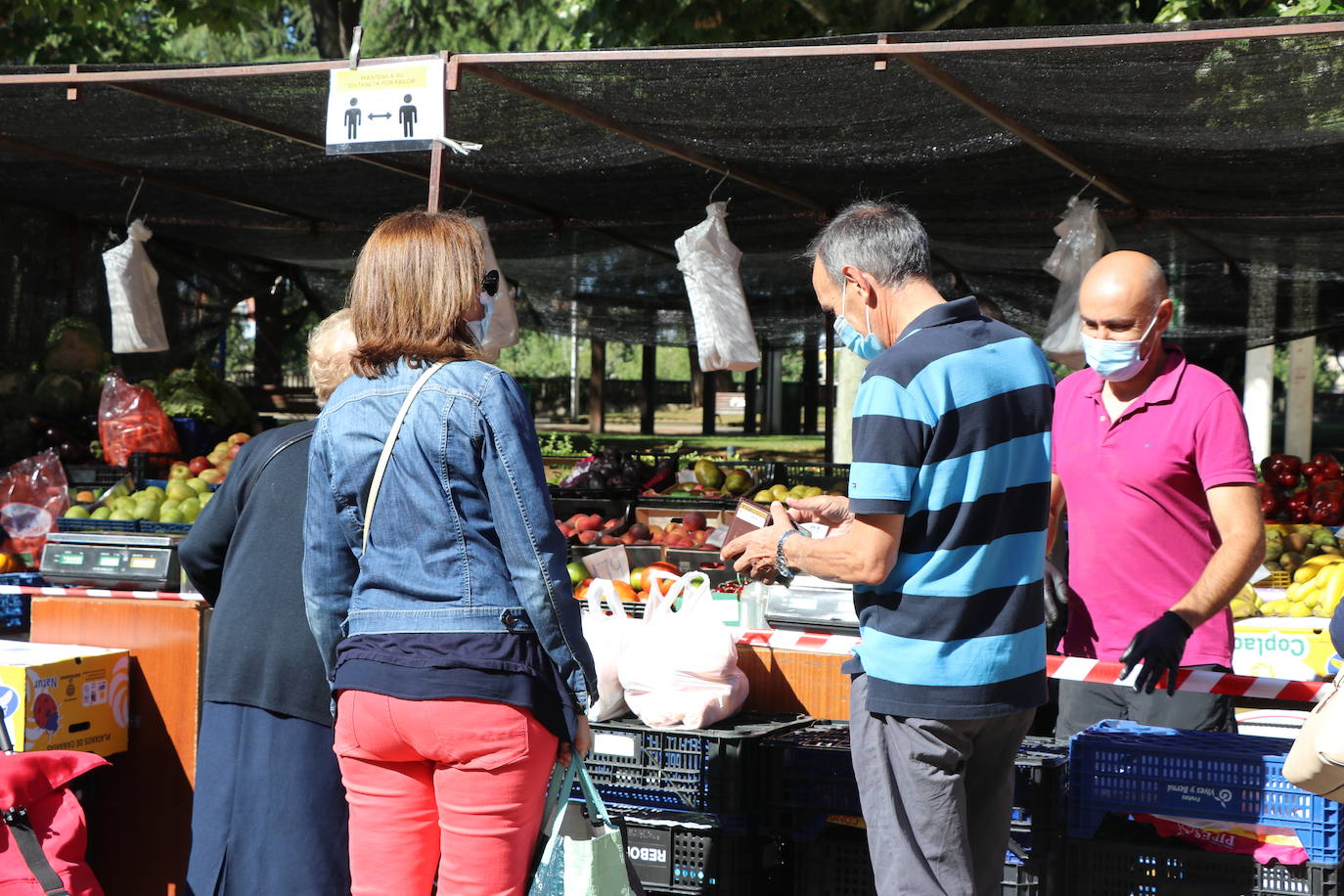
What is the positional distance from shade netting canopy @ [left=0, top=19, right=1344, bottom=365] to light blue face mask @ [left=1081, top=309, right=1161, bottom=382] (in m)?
1.29

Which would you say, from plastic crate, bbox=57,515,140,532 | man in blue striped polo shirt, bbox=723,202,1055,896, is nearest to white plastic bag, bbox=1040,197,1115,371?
plastic crate, bbox=57,515,140,532

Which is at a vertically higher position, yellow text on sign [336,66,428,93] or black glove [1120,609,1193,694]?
yellow text on sign [336,66,428,93]

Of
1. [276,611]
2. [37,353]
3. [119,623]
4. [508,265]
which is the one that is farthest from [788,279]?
[276,611]

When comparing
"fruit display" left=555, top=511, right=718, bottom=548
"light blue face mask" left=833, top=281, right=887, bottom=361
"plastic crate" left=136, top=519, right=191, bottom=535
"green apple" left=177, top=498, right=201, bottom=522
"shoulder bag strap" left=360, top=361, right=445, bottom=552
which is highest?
"light blue face mask" left=833, top=281, right=887, bottom=361

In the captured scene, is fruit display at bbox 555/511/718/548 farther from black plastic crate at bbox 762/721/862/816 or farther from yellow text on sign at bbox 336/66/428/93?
black plastic crate at bbox 762/721/862/816

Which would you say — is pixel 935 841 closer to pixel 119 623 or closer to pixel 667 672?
pixel 667 672

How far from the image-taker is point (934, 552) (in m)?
2.46

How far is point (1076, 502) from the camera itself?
3.54 metres

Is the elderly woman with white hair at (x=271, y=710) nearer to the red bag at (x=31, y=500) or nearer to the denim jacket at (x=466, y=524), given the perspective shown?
the denim jacket at (x=466, y=524)

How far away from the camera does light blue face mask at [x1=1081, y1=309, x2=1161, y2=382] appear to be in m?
3.41

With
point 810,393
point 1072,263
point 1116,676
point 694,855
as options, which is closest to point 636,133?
point 1072,263

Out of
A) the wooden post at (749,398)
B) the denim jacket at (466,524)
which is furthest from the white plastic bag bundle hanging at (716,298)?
the wooden post at (749,398)

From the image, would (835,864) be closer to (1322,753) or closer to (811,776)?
(811,776)

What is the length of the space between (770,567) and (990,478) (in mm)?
566
